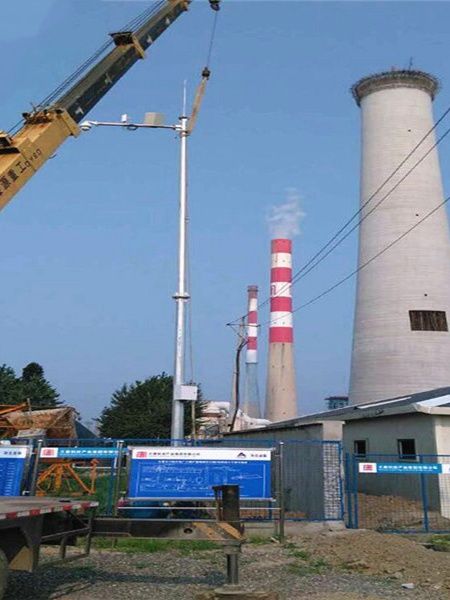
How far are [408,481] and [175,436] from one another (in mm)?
8491

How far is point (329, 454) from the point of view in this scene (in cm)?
1455

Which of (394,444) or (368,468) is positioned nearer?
(368,468)

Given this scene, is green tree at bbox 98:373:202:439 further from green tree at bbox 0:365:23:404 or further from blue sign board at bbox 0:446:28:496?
blue sign board at bbox 0:446:28:496

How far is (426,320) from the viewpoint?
33781 mm

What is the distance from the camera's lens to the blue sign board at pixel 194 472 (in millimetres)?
10883

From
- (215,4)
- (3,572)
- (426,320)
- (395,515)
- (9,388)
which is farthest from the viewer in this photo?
(9,388)

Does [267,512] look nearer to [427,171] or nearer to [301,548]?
[301,548]

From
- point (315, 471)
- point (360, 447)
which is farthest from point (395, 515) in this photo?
point (360, 447)

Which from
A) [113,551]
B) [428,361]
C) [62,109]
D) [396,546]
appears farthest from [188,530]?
[428,361]

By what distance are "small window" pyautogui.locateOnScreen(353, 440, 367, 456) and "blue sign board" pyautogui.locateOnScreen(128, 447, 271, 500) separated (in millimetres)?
11929

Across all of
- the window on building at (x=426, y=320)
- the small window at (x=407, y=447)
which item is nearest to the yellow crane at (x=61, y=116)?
the small window at (x=407, y=447)

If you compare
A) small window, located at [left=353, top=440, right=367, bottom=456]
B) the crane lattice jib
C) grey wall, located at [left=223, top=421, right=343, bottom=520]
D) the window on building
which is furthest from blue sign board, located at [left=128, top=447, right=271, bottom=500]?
the window on building

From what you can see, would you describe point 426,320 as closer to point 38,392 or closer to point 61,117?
point 61,117

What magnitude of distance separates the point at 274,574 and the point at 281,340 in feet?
144
